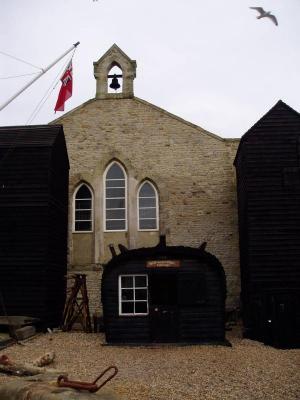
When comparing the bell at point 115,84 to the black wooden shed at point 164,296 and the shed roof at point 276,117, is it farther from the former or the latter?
the black wooden shed at point 164,296

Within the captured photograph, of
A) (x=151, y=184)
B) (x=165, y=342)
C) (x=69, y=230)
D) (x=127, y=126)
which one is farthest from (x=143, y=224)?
(x=165, y=342)

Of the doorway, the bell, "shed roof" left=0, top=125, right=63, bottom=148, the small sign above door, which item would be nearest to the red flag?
"shed roof" left=0, top=125, right=63, bottom=148

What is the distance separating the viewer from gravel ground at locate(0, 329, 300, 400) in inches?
344

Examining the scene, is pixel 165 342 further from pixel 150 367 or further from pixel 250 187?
pixel 250 187

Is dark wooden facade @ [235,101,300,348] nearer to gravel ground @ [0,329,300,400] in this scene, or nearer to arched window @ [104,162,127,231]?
gravel ground @ [0,329,300,400]

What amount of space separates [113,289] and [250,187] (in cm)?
646

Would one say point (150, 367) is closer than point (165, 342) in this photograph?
Yes

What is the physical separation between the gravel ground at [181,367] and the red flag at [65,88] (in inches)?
332

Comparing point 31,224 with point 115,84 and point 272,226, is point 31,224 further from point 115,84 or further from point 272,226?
point 115,84

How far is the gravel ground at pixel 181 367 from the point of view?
28.7 feet

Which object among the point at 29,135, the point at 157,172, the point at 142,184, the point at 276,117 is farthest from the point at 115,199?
the point at 276,117

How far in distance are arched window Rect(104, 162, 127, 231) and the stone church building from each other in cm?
5

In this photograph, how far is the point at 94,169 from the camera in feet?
73.3

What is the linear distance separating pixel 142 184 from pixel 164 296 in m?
8.17
